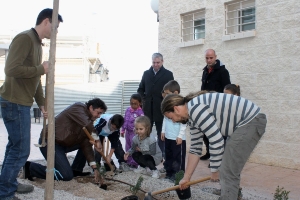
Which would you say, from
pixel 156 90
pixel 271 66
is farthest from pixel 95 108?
pixel 271 66

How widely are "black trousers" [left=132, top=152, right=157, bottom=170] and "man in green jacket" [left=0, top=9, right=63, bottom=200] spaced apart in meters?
2.06

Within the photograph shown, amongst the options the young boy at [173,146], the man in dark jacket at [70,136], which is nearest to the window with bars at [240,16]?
the young boy at [173,146]

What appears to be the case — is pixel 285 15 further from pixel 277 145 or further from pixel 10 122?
pixel 10 122

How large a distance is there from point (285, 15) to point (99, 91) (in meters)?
11.2

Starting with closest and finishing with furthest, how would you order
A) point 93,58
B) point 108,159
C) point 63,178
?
point 63,178 → point 108,159 → point 93,58

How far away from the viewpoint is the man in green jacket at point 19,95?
3459 millimetres

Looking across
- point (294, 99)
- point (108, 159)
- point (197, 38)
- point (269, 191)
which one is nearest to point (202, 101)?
point (269, 191)

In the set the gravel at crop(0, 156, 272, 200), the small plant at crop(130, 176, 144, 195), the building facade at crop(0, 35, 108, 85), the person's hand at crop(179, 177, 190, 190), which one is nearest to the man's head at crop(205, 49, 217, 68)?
the gravel at crop(0, 156, 272, 200)

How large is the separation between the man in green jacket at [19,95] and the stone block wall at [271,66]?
3.89 metres

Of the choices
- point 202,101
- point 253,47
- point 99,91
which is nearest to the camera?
point 202,101

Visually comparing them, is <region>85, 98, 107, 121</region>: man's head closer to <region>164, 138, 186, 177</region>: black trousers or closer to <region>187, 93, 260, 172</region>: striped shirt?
<region>164, 138, 186, 177</region>: black trousers

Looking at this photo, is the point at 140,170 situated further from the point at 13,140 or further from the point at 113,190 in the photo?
the point at 13,140

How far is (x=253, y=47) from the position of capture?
21.0 feet

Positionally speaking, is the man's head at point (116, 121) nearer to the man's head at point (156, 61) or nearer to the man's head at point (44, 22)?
the man's head at point (156, 61)
